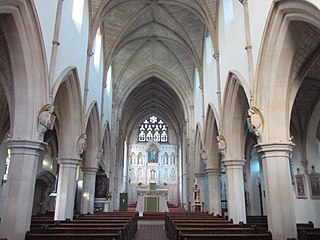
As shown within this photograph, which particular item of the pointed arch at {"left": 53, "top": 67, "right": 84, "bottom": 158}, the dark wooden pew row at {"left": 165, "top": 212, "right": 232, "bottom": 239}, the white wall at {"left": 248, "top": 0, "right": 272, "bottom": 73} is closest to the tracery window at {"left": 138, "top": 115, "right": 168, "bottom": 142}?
the pointed arch at {"left": 53, "top": 67, "right": 84, "bottom": 158}

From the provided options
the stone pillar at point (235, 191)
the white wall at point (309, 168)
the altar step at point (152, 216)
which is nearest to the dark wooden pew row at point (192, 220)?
the stone pillar at point (235, 191)

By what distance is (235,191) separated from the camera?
37.8 feet

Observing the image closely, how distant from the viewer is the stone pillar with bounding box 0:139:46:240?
697cm

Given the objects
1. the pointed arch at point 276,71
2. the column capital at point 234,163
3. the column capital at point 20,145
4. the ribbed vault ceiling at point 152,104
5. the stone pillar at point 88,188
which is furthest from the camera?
the ribbed vault ceiling at point 152,104

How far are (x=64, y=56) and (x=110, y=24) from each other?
331 inches

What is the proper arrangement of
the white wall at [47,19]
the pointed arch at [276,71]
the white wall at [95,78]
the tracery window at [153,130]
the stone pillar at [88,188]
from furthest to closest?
the tracery window at [153,130], the stone pillar at [88,188], the white wall at [95,78], the white wall at [47,19], the pointed arch at [276,71]

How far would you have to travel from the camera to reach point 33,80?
8.04 m

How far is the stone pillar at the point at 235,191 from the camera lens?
442 inches

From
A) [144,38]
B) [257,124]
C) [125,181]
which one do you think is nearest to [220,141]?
[257,124]

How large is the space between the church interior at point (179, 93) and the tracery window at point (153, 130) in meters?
14.4

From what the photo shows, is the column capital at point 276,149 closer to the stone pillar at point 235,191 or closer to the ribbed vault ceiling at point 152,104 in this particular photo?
the stone pillar at point 235,191

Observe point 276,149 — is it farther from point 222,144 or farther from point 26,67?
point 26,67

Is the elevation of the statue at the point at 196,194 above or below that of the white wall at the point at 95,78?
below

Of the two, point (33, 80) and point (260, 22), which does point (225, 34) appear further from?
point (33, 80)
